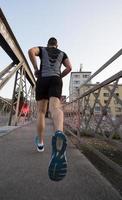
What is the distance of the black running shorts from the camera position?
9.39ft

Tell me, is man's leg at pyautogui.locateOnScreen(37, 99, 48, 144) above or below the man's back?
below

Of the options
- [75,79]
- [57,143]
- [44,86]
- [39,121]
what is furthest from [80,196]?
[75,79]

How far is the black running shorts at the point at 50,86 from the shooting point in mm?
2863

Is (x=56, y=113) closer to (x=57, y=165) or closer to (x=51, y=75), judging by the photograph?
(x=51, y=75)

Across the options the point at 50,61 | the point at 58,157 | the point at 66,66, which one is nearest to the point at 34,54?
the point at 50,61

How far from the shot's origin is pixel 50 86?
2.89 meters

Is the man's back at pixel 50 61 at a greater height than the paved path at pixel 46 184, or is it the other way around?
the man's back at pixel 50 61

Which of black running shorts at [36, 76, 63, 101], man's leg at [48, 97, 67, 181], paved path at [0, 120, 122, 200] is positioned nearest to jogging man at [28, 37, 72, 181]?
black running shorts at [36, 76, 63, 101]

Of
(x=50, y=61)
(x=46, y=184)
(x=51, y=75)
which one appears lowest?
(x=46, y=184)

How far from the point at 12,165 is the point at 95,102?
1.61 meters

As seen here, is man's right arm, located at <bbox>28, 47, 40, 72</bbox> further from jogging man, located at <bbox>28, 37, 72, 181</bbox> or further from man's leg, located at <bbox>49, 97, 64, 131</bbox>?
man's leg, located at <bbox>49, 97, 64, 131</bbox>

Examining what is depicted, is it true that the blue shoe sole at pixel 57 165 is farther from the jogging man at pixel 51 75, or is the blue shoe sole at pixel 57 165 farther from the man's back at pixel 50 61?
the man's back at pixel 50 61

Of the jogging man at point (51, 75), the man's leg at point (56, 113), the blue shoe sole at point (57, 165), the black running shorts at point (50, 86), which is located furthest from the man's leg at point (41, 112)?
the blue shoe sole at point (57, 165)

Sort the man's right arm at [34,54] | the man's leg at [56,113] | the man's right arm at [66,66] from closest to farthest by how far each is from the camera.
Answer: the man's leg at [56,113] → the man's right arm at [34,54] → the man's right arm at [66,66]
